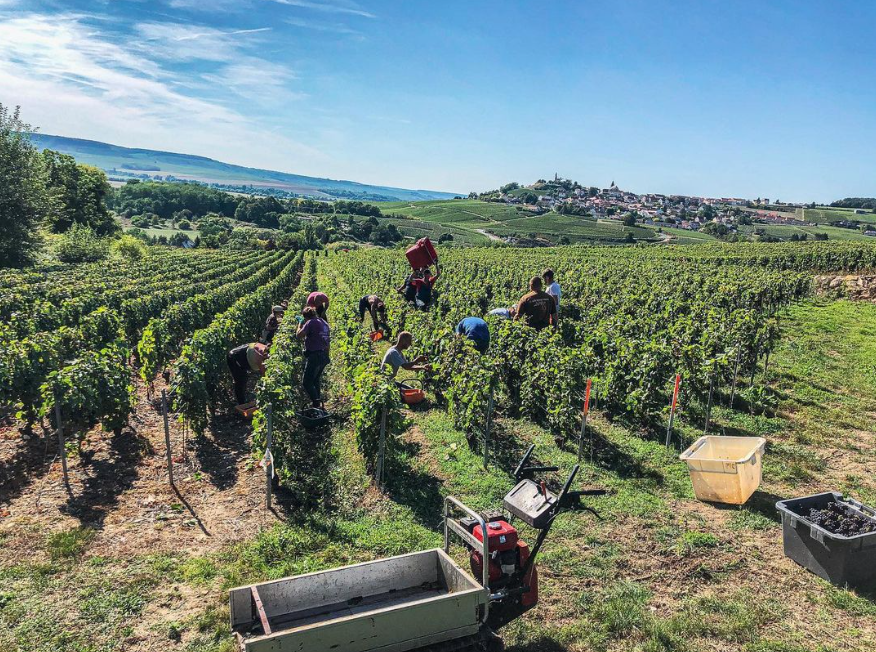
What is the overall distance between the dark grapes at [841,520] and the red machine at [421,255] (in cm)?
1214

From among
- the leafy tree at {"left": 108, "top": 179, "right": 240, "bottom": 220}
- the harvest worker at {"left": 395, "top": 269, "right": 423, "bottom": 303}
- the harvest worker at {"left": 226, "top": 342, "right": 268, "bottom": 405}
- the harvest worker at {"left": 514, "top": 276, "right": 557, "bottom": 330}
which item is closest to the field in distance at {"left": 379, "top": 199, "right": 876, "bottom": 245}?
the leafy tree at {"left": 108, "top": 179, "right": 240, "bottom": 220}

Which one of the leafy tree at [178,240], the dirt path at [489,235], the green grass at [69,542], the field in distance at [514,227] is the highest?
the field in distance at [514,227]

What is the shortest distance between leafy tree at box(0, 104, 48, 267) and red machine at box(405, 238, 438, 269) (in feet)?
102

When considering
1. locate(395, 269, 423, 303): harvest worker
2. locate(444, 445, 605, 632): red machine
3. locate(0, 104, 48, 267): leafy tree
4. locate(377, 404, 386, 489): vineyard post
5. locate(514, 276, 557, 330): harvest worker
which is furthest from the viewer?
locate(0, 104, 48, 267): leafy tree

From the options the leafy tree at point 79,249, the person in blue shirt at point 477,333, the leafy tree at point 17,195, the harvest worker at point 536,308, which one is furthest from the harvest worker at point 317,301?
the leafy tree at point 79,249

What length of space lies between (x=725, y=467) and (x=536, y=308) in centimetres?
542

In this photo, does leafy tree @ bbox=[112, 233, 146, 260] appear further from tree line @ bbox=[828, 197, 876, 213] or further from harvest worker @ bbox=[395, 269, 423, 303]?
tree line @ bbox=[828, 197, 876, 213]

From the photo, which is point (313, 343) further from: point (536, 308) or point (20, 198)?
point (20, 198)

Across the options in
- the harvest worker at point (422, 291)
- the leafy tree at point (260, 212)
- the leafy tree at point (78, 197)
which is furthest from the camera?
the leafy tree at point (260, 212)

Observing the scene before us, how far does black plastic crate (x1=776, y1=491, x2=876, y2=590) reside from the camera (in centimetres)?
480

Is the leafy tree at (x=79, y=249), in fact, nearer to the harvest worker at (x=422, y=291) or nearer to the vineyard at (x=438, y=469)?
the vineyard at (x=438, y=469)

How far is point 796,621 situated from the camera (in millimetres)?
4523

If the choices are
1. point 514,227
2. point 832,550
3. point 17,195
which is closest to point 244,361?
point 832,550

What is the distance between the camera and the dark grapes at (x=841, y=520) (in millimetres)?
4941
